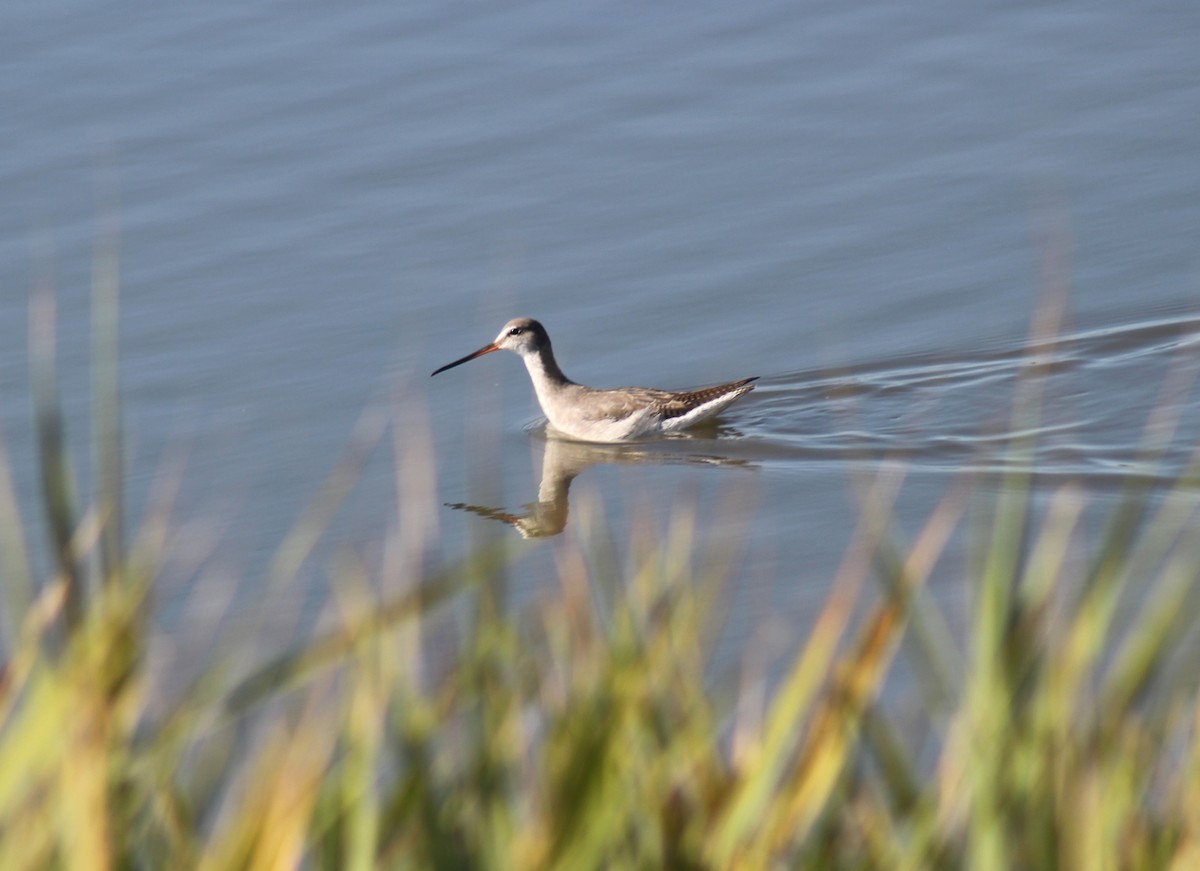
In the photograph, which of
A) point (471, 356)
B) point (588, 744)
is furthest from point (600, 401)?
point (588, 744)

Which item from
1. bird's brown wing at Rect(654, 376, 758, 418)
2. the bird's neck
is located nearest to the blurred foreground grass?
bird's brown wing at Rect(654, 376, 758, 418)

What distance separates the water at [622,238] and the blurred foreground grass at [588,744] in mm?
4185

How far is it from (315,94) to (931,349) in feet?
21.9

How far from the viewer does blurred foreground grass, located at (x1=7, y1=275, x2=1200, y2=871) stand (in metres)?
3.24

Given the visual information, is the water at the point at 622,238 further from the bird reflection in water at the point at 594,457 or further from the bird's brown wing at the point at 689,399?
the bird's brown wing at the point at 689,399

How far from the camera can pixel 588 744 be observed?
131 inches

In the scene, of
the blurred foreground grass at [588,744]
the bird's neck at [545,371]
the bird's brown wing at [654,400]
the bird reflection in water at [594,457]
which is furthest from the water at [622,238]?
the blurred foreground grass at [588,744]

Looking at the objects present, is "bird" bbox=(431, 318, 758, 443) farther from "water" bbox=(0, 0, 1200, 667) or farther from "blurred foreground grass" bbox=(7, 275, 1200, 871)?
"blurred foreground grass" bbox=(7, 275, 1200, 871)

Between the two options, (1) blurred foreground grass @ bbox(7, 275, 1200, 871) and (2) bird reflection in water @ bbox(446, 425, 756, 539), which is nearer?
(1) blurred foreground grass @ bbox(7, 275, 1200, 871)

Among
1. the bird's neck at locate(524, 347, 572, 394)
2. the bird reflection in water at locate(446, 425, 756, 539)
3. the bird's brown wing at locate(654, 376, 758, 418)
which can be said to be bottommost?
the bird reflection in water at locate(446, 425, 756, 539)

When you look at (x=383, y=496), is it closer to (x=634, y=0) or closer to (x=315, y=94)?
(x=315, y=94)

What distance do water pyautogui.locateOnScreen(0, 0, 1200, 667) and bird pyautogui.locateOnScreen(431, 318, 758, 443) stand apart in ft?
0.74

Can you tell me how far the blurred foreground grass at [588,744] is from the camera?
128 inches

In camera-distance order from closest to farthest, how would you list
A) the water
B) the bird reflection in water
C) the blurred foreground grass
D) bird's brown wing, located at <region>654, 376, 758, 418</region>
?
the blurred foreground grass, the water, the bird reflection in water, bird's brown wing, located at <region>654, 376, 758, 418</region>
